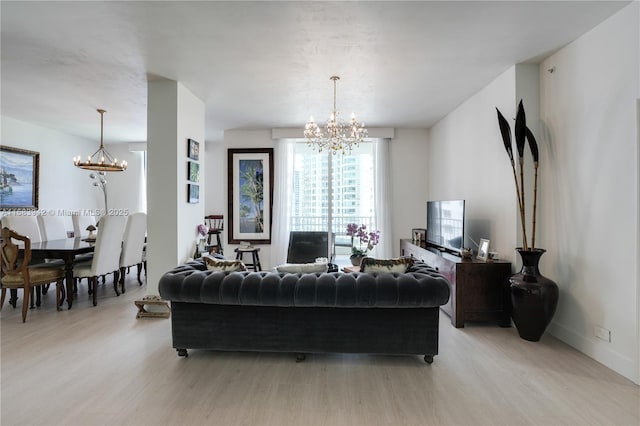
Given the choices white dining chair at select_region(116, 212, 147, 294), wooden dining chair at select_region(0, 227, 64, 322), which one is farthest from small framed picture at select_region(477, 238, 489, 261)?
wooden dining chair at select_region(0, 227, 64, 322)

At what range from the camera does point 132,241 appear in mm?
4371

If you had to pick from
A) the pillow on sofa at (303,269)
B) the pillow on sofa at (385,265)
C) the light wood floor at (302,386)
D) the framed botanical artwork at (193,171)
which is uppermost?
the framed botanical artwork at (193,171)

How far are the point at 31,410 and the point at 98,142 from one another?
6469mm

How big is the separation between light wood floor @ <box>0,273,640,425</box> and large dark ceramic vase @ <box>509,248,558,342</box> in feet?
0.52

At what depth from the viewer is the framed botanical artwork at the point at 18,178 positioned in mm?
4891

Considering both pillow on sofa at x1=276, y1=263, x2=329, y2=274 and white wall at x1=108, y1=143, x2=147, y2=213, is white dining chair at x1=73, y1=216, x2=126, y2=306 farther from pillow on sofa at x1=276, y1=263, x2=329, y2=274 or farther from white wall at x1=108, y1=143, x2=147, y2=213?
white wall at x1=108, y1=143, x2=147, y2=213

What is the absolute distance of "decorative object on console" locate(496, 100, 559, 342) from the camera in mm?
2676

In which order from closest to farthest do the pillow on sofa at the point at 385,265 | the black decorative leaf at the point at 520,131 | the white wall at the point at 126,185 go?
the pillow on sofa at the point at 385,265 < the black decorative leaf at the point at 520,131 < the white wall at the point at 126,185

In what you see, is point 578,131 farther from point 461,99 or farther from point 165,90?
point 165,90

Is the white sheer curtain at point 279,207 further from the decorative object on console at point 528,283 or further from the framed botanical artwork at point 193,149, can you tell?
the decorative object on console at point 528,283

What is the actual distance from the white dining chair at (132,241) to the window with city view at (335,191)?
2.56 metres

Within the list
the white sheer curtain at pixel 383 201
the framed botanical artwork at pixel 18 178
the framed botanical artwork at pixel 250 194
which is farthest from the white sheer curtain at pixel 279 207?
the framed botanical artwork at pixel 18 178

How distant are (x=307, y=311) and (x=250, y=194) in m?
3.83

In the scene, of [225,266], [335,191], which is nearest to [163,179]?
[225,266]
